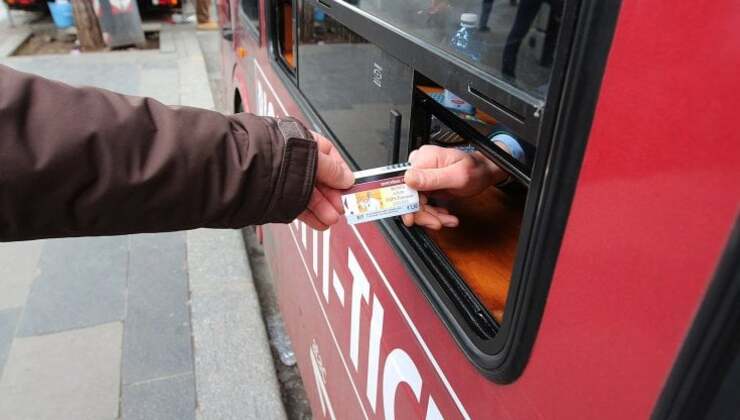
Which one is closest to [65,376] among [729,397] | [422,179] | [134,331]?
[134,331]

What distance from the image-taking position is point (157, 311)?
280 cm

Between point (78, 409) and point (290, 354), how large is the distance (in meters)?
0.94

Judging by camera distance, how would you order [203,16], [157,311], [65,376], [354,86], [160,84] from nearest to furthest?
[354,86], [65,376], [157,311], [160,84], [203,16]

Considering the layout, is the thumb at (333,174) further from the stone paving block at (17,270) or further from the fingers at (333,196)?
the stone paving block at (17,270)

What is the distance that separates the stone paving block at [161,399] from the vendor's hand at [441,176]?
164 cm

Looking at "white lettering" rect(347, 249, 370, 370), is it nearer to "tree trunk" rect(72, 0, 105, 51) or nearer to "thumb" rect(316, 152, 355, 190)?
"thumb" rect(316, 152, 355, 190)

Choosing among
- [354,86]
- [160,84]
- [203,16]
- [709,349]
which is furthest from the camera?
[203,16]

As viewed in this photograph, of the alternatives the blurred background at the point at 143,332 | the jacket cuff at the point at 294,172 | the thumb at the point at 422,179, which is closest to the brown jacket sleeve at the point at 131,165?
the jacket cuff at the point at 294,172

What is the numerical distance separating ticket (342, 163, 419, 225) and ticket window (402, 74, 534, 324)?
120mm

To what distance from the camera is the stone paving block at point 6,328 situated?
2.53 m

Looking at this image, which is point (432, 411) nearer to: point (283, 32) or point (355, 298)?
point (355, 298)

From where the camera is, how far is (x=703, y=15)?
0.44 meters

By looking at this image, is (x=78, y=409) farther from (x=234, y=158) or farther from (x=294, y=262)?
(x=234, y=158)

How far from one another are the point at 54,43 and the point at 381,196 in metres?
10.0
